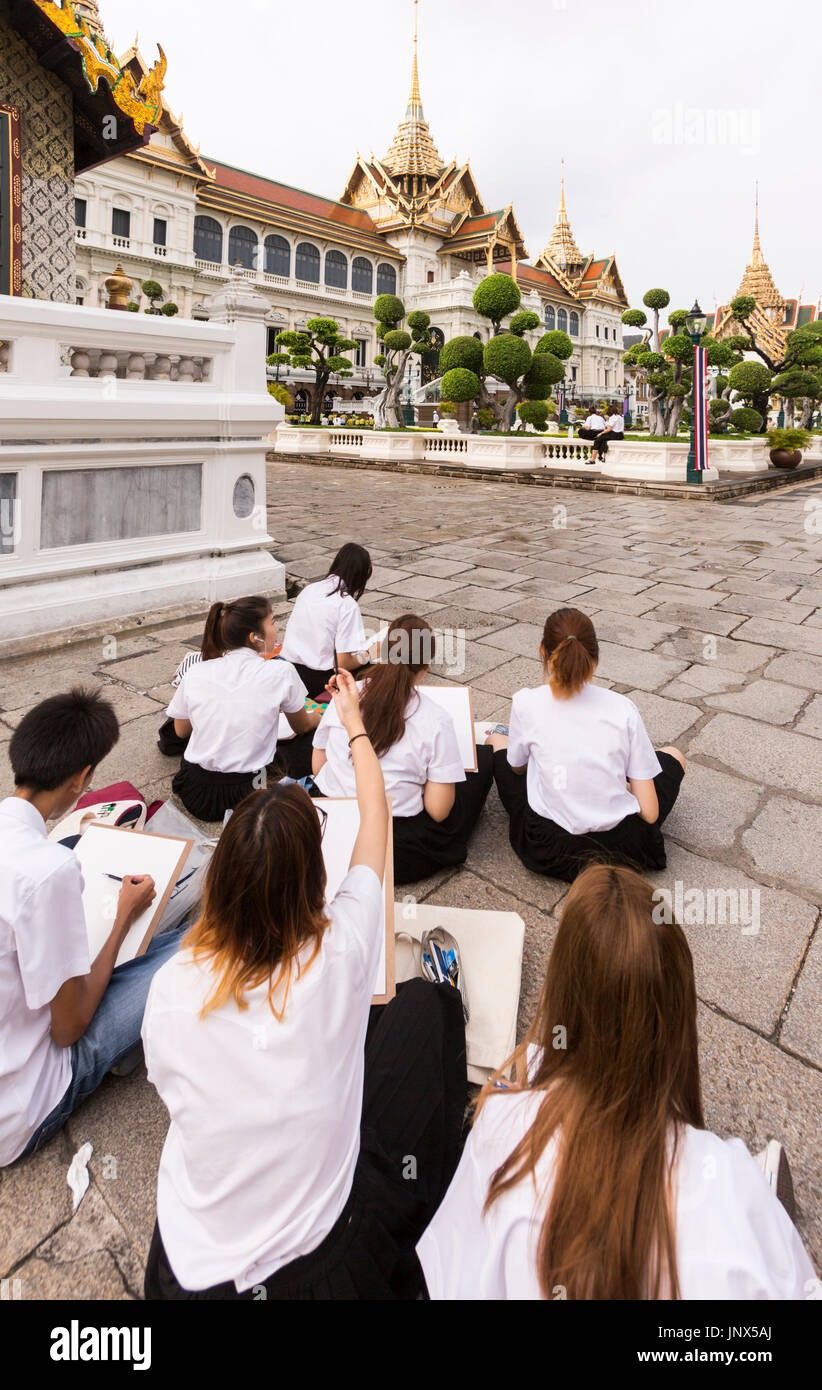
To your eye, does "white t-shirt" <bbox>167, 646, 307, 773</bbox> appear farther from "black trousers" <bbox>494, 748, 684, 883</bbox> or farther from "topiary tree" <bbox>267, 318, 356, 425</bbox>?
"topiary tree" <bbox>267, 318, 356, 425</bbox>

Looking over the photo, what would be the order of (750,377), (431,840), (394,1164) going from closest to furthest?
(394,1164)
(431,840)
(750,377)

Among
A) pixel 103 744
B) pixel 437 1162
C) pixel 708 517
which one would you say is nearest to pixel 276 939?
pixel 437 1162

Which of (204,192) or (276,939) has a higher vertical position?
(204,192)

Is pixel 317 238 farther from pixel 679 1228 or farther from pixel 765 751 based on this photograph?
pixel 679 1228

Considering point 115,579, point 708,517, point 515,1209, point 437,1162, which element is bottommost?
point 437,1162

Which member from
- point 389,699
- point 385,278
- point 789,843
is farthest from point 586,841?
point 385,278

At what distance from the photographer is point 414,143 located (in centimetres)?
4544

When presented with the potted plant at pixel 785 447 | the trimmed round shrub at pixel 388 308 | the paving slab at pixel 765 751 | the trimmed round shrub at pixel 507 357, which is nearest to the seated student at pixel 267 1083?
the paving slab at pixel 765 751

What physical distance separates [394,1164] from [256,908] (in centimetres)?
62

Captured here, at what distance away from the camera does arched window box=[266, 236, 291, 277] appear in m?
40.0

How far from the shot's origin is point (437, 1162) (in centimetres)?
147
